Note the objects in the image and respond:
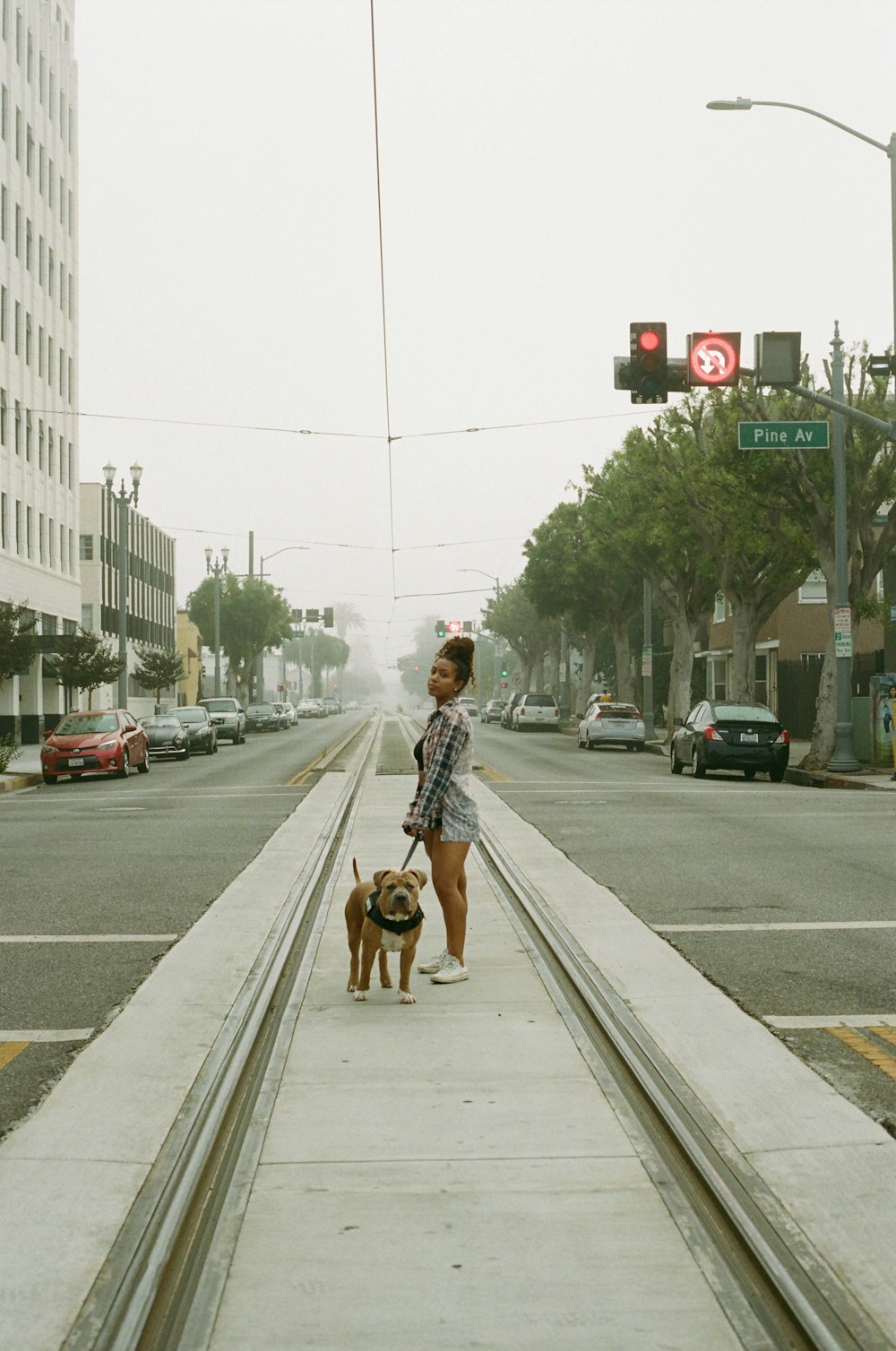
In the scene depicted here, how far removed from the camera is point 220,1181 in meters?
5.01

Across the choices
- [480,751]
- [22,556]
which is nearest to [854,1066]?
[480,751]

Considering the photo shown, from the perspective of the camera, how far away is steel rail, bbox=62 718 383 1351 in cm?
392

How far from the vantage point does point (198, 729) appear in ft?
144

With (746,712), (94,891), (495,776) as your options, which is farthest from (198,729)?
(94,891)

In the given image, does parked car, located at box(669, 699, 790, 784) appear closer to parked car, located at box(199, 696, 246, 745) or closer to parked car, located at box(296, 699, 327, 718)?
parked car, located at box(199, 696, 246, 745)

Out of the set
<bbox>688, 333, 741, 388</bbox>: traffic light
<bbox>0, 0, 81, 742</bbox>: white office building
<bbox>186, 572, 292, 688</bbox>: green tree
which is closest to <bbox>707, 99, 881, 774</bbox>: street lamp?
<bbox>688, 333, 741, 388</bbox>: traffic light

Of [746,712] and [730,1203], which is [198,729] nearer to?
[746,712]

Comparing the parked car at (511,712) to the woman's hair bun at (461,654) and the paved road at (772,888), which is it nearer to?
the paved road at (772,888)

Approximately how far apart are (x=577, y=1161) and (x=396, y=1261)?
1.07 metres

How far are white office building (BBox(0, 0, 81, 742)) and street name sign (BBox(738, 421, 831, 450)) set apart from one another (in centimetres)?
2836

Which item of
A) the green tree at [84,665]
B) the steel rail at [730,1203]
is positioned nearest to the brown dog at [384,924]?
the steel rail at [730,1203]

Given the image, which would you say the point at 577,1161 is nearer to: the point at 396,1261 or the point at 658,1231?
the point at 658,1231

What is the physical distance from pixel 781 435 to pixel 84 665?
25314mm

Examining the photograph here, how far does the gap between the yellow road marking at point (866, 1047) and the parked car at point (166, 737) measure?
33260 millimetres
